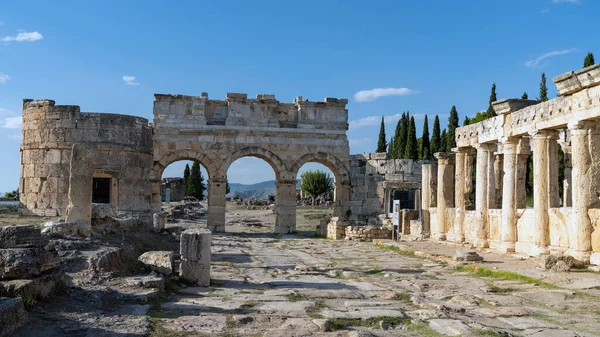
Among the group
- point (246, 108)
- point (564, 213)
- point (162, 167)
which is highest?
point (246, 108)

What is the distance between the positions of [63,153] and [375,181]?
13.4 meters

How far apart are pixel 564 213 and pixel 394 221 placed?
26.1 feet

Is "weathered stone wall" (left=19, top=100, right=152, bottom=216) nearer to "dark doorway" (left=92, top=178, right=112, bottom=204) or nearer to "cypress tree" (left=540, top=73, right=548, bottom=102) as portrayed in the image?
"dark doorway" (left=92, top=178, right=112, bottom=204)

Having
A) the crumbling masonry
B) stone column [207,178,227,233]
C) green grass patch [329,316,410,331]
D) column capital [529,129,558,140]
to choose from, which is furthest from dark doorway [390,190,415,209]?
green grass patch [329,316,410,331]

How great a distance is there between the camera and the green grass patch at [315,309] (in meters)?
6.88

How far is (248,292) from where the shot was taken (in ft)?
28.5

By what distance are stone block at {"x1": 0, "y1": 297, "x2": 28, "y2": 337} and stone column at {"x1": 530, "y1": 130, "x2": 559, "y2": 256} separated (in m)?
10.7

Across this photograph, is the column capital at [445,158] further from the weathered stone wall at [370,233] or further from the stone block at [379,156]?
the stone block at [379,156]

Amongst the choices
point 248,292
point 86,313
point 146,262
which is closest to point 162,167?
point 146,262

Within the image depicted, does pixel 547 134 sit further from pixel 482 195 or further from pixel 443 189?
pixel 443 189

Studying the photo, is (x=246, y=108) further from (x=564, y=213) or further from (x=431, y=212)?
(x=564, y=213)

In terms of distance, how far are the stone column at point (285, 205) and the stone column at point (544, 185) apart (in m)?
13.9

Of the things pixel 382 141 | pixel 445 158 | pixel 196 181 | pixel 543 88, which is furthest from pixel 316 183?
pixel 445 158

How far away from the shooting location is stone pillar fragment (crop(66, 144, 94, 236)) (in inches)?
473
